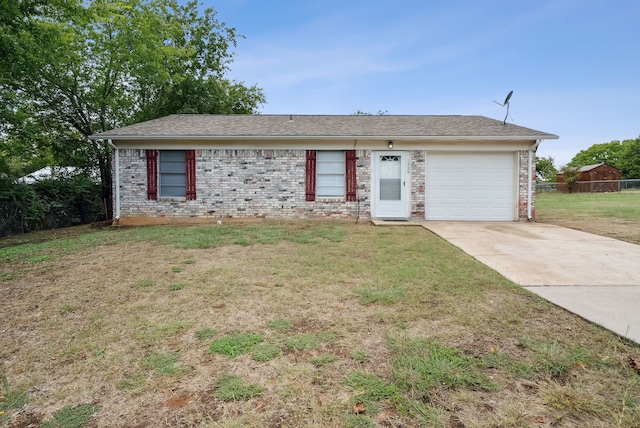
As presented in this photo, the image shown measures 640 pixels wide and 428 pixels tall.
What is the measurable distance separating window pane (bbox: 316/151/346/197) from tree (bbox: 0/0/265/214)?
820 cm

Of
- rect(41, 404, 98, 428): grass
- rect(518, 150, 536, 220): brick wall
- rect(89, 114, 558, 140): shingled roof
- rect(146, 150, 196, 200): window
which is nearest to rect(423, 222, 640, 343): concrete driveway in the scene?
rect(518, 150, 536, 220): brick wall

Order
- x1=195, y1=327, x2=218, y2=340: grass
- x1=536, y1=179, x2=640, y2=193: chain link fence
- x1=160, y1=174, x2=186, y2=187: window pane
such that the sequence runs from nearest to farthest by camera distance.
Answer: x1=195, y1=327, x2=218, y2=340: grass, x1=160, y1=174, x2=186, y2=187: window pane, x1=536, y1=179, x2=640, y2=193: chain link fence

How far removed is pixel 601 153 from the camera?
66.1m

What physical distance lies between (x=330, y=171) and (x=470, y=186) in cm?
443

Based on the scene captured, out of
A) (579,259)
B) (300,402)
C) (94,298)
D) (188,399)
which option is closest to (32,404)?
(188,399)

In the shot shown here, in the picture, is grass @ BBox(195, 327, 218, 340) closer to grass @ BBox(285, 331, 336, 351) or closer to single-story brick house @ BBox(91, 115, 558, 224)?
grass @ BBox(285, 331, 336, 351)

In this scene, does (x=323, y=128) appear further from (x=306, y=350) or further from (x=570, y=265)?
(x=306, y=350)

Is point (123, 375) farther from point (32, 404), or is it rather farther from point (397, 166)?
point (397, 166)

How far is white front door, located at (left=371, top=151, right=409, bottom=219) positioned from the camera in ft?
32.7

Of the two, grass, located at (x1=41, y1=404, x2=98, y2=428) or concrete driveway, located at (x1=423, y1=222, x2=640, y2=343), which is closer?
grass, located at (x1=41, y1=404, x2=98, y2=428)

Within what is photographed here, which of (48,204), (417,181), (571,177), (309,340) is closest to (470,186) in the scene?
(417,181)

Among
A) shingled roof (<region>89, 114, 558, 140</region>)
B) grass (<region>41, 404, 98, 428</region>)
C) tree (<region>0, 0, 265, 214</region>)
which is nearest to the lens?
grass (<region>41, 404, 98, 428</region>)

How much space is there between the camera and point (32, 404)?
191 cm

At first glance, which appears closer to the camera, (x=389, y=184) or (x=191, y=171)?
(x=191, y=171)
